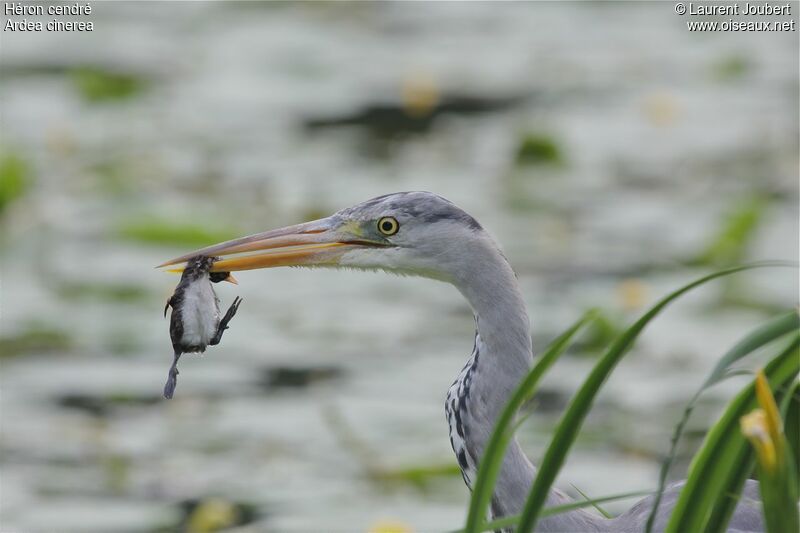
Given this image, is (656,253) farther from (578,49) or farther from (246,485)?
(578,49)

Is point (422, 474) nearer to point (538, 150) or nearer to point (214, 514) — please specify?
point (214, 514)

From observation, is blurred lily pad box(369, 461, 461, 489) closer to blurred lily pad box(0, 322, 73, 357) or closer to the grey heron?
the grey heron

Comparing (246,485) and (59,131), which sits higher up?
(59,131)

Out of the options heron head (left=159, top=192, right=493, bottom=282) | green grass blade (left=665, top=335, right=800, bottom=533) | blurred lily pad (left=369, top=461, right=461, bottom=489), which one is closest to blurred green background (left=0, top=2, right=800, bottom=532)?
blurred lily pad (left=369, top=461, right=461, bottom=489)

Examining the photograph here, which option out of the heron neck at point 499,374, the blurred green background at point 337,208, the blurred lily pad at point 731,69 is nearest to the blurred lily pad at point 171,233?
the blurred green background at point 337,208

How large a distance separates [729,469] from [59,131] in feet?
14.3

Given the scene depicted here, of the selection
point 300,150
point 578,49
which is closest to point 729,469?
point 300,150

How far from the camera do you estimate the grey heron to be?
A: 234 cm

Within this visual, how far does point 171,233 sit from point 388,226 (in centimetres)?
220

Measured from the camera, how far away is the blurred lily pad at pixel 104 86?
19.8 feet

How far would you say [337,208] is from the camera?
511 cm

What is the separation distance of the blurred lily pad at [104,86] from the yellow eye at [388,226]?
3780 millimetres

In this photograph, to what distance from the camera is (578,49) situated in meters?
7.27

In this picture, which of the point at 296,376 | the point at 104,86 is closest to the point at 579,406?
the point at 296,376
